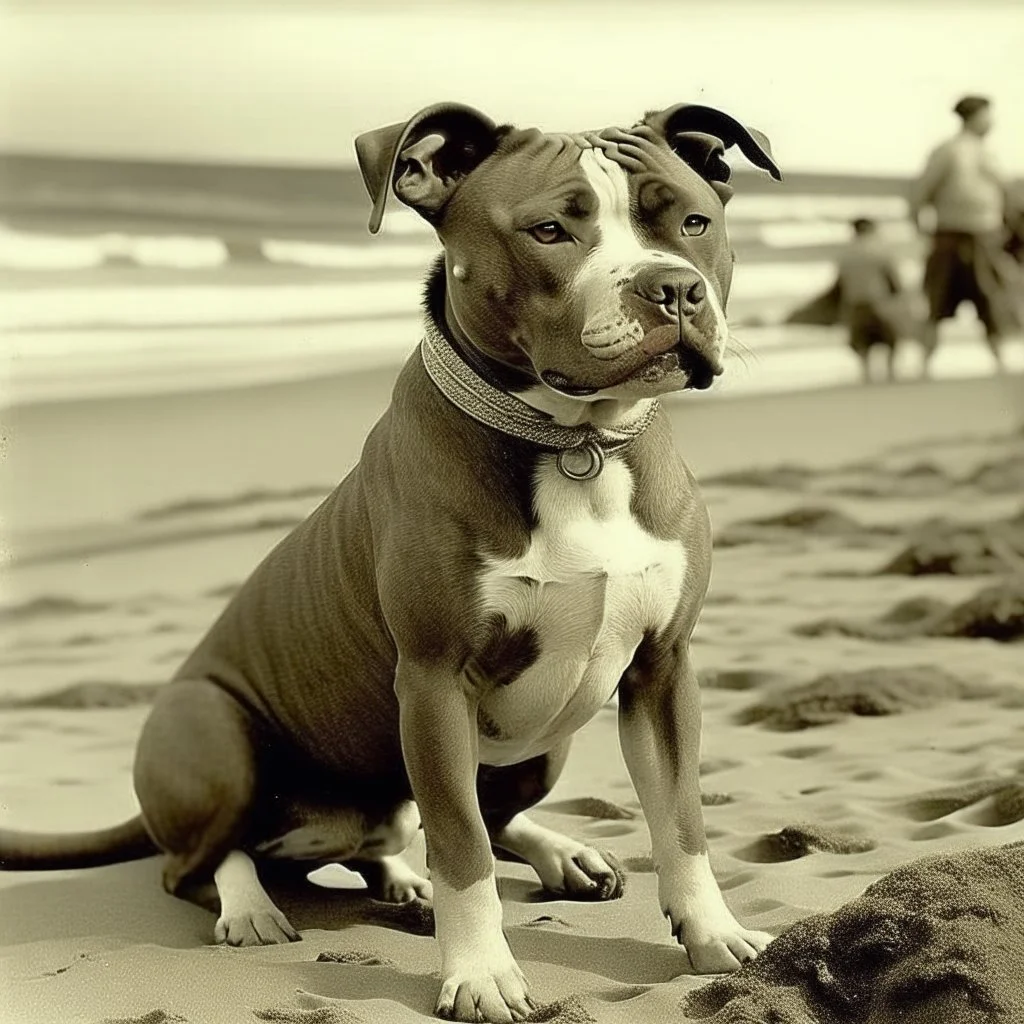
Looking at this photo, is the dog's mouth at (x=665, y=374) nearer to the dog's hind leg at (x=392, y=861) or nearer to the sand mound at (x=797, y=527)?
the dog's hind leg at (x=392, y=861)

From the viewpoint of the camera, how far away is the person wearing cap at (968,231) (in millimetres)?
8055

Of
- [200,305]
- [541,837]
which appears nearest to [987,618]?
[541,837]

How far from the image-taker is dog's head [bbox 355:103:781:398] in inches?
105

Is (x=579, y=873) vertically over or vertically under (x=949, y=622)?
over

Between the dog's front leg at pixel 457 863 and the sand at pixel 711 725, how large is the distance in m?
0.09

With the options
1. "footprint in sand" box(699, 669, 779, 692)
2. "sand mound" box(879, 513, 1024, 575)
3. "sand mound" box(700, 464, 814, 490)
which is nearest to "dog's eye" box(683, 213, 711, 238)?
"footprint in sand" box(699, 669, 779, 692)

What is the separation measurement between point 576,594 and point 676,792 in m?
0.45

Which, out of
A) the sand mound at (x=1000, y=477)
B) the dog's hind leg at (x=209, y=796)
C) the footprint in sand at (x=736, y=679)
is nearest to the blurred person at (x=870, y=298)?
the sand mound at (x=1000, y=477)

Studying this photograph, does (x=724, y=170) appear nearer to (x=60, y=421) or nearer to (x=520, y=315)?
(x=520, y=315)

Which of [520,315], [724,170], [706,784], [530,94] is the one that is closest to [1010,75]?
[530,94]

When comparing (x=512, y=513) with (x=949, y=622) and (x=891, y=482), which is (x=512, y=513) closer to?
(x=949, y=622)

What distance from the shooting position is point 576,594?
2889 millimetres

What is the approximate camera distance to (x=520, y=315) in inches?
110

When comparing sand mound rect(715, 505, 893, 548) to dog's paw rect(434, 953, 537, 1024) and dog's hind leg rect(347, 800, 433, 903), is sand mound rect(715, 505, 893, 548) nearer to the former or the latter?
dog's hind leg rect(347, 800, 433, 903)
